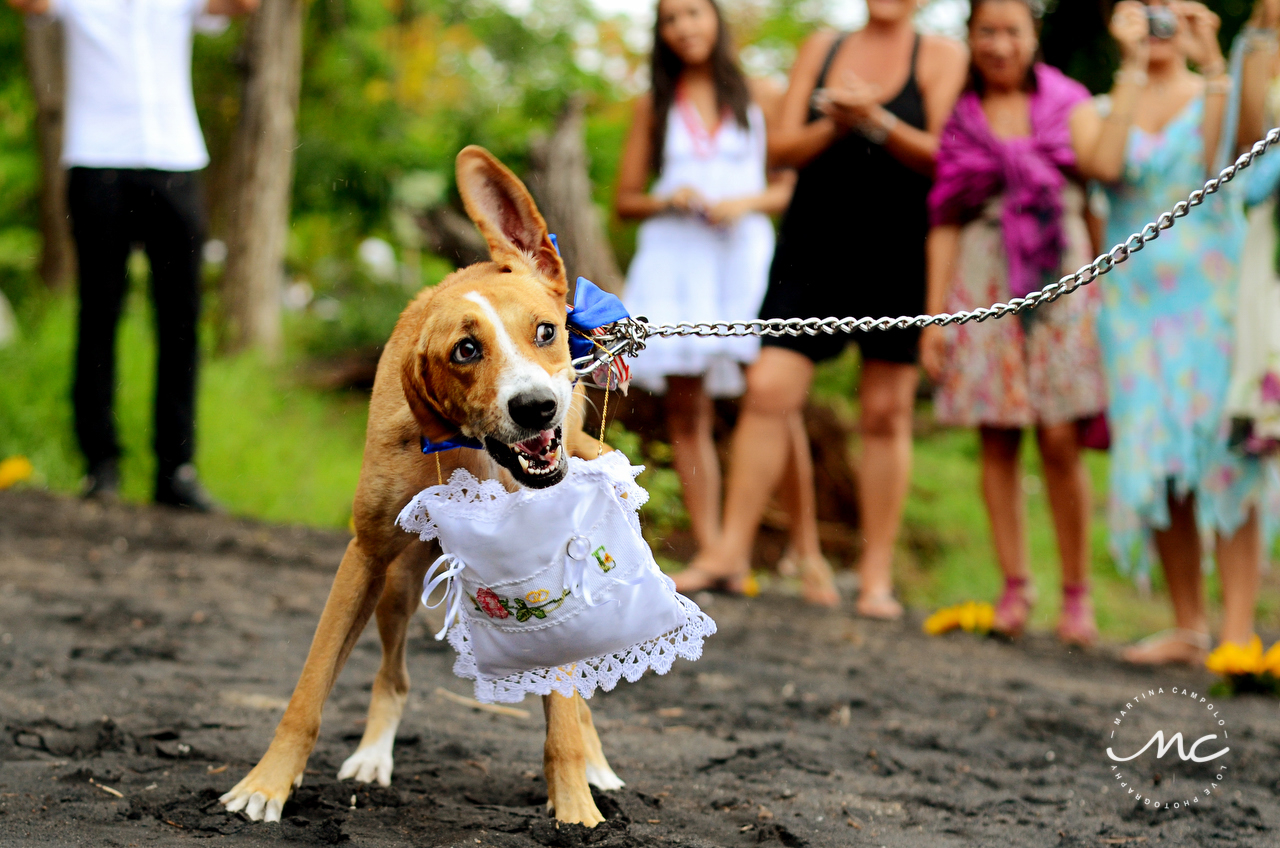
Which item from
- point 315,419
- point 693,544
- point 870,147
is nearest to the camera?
point 870,147

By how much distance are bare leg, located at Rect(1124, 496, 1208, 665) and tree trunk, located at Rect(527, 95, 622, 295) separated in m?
3.08

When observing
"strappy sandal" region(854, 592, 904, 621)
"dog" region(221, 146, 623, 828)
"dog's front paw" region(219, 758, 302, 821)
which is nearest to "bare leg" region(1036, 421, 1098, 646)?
"strappy sandal" region(854, 592, 904, 621)

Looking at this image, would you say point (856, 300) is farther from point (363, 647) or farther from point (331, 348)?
point (331, 348)

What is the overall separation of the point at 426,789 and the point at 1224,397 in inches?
147

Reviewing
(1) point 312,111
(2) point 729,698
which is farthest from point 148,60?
(1) point 312,111

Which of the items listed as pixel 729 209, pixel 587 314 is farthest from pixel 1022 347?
pixel 587 314

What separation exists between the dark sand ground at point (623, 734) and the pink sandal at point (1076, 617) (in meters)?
0.14

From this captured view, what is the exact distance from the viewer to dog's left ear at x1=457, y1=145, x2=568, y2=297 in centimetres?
263

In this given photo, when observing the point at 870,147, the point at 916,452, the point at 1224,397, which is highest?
the point at 870,147

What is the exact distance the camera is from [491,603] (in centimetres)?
236

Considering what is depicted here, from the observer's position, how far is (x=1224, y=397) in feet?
16.7

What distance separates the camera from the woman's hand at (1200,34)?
4.94 m

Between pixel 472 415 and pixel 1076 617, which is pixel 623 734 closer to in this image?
pixel 472 415

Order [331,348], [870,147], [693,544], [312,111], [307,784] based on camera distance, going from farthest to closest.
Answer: [312,111]
[331,348]
[693,544]
[870,147]
[307,784]
